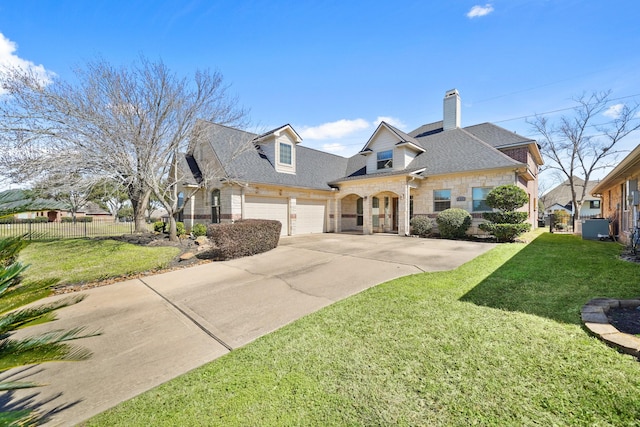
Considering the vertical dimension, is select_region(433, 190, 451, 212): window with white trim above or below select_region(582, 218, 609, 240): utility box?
above

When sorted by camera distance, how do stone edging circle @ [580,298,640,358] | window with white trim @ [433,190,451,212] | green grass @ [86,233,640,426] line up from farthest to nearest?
window with white trim @ [433,190,451,212]
stone edging circle @ [580,298,640,358]
green grass @ [86,233,640,426]

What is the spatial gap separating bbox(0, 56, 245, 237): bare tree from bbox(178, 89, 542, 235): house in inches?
64.7

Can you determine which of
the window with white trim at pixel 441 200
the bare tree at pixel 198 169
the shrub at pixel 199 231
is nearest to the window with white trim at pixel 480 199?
the window with white trim at pixel 441 200

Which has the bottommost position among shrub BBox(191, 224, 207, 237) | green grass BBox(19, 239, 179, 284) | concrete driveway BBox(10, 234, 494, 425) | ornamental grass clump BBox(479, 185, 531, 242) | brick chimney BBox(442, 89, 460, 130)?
concrete driveway BBox(10, 234, 494, 425)

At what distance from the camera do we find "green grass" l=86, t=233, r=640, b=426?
7.27ft

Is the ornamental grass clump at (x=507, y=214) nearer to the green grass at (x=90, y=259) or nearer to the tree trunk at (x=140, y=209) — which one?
the green grass at (x=90, y=259)

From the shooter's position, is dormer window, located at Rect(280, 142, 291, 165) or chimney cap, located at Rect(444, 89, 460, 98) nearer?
dormer window, located at Rect(280, 142, 291, 165)

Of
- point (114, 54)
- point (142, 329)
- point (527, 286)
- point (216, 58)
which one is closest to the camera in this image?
point (142, 329)

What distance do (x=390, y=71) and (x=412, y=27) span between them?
3149 mm

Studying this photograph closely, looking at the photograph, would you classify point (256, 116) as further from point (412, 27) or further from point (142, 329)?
point (142, 329)

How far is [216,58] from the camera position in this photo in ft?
35.4

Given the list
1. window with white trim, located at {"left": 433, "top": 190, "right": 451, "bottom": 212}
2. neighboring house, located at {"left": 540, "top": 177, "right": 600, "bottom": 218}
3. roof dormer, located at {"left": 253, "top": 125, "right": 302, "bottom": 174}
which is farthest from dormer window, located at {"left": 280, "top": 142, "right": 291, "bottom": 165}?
neighboring house, located at {"left": 540, "top": 177, "right": 600, "bottom": 218}

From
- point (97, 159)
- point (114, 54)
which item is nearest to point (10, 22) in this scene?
point (114, 54)

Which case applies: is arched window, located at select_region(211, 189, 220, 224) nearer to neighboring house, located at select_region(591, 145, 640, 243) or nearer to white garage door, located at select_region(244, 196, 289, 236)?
white garage door, located at select_region(244, 196, 289, 236)
